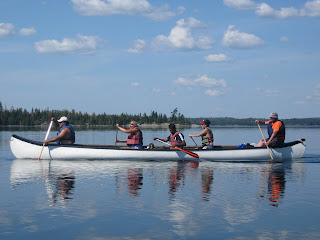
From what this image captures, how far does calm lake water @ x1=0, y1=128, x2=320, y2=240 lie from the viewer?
9570mm

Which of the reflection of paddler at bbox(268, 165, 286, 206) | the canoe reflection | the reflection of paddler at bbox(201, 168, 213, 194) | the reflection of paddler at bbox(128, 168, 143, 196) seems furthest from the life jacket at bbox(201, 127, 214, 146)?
the reflection of paddler at bbox(128, 168, 143, 196)

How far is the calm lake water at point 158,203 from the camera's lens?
9.57 m

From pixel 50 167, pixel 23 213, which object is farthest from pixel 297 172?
pixel 23 213

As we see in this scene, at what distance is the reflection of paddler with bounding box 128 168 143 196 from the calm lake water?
37 mm

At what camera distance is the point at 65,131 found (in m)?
23.7

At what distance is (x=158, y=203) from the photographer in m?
12.3

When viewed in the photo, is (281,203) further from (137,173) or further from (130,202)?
(137,173)

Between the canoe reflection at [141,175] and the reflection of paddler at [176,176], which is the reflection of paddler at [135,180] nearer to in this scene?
the canoe reflection at [141,175]

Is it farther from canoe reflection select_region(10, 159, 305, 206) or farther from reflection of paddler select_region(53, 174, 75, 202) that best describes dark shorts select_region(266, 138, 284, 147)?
reflection of paddler select_region(53, 174, 75, 202)

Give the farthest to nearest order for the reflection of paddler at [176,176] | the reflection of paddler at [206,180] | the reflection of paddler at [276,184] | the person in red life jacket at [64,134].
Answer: the person in red life jacket at [64,134], the reflection of paddler at [176,176], the reflection of paddler at [206,180], the reflection of paddler at [276,184]

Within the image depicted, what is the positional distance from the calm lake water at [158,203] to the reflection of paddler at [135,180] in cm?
4

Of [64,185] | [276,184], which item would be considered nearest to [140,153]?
[64,185]

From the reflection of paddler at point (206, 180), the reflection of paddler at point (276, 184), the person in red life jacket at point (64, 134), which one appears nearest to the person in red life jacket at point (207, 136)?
the reflection of paddler at point (206, 180)

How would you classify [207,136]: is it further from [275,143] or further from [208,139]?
[275,143]
